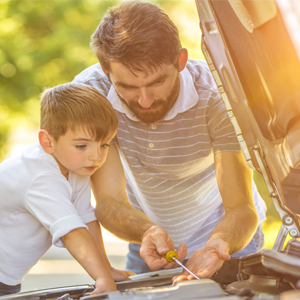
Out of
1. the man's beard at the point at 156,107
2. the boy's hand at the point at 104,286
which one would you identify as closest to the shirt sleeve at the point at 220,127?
the man's beard at the point at 156,107

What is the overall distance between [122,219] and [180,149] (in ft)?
1.44

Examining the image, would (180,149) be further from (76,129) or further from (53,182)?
(53,182)

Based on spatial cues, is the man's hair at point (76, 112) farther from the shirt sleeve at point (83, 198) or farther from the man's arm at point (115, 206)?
the man's arm at point (115, 206)

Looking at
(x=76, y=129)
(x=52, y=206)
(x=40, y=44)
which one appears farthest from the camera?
(x=40, y=44)

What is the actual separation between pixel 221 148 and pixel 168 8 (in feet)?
19.2

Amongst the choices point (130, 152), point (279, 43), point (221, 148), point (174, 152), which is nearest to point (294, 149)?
point (279, 43)

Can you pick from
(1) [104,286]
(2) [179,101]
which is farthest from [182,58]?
(1) [104,286]

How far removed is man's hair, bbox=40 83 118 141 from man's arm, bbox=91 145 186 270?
1.11ft

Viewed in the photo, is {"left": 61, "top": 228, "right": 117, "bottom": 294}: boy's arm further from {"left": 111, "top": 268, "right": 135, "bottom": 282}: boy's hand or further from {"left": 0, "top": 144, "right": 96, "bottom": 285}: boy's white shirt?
{"left": 111, "top": 268, "right": 135, "bottom": 282}: boy's hand

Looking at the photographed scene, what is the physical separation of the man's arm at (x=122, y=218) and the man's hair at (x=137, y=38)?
1.57 ft

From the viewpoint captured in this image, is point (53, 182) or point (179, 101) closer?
point (53, 182)

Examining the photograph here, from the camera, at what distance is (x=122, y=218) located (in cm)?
186

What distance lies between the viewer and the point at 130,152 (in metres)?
2.05

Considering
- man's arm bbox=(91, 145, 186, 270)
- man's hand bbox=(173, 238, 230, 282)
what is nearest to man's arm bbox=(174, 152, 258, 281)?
man's hand bbox=(173, 238, 230, 282)
